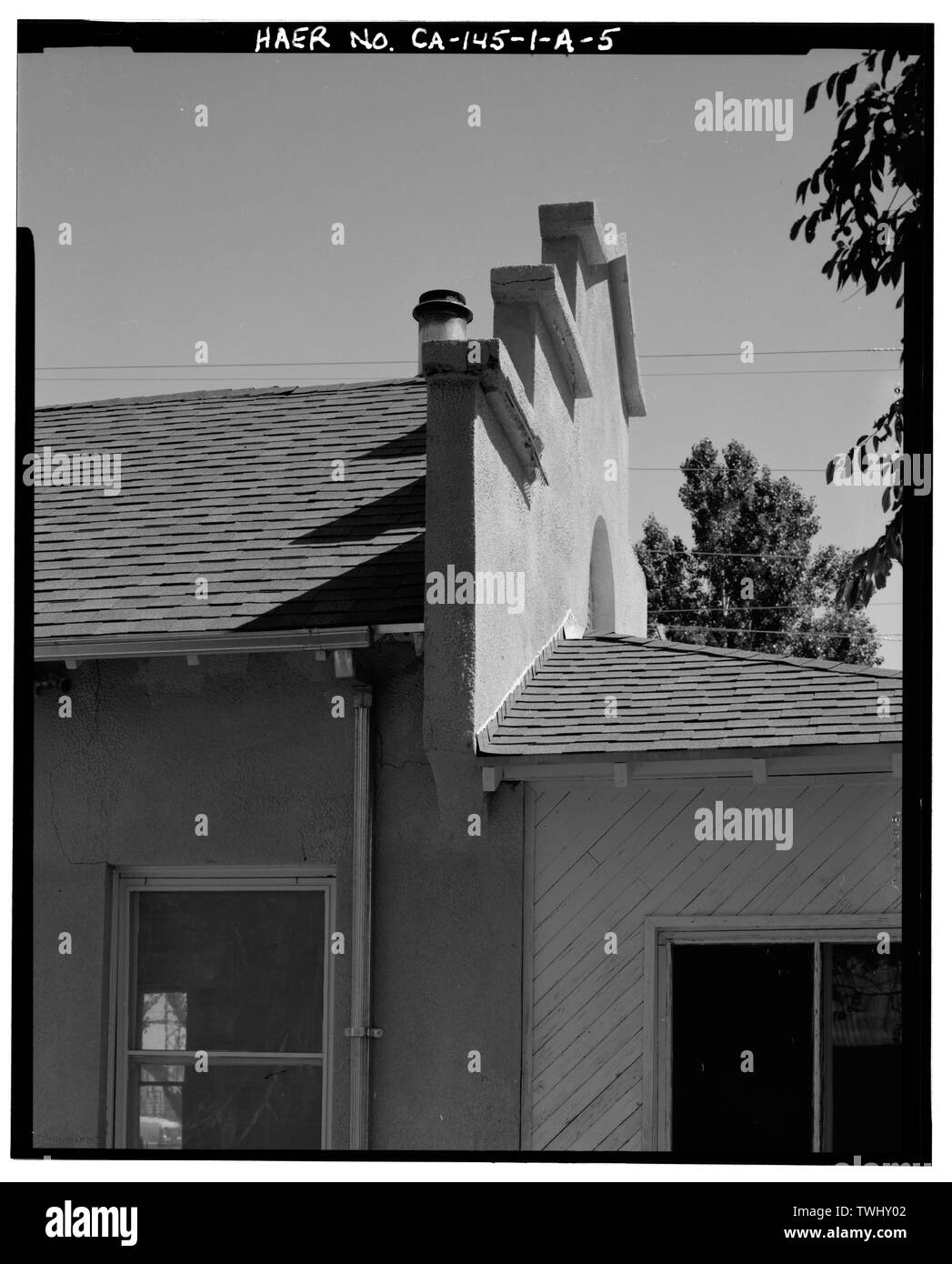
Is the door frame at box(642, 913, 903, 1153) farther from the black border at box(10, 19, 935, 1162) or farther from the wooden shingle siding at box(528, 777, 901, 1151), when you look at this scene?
the black border at box(10, 19, 935, 1162)

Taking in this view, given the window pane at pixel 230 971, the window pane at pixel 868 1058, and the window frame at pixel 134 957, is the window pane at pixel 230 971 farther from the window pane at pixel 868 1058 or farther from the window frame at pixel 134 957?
the window pane at pixel 868 1058

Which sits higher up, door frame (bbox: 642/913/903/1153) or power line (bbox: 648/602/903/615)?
power line (bbox: 648/602/903/615)

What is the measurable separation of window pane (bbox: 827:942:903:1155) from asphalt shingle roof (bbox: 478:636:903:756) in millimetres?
1143

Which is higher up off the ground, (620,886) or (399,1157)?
(620,886)

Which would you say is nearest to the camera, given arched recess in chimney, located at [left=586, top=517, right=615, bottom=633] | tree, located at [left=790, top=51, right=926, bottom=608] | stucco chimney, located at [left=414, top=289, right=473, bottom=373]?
tree, located at [left=790, top=51, right=926, bottom=608]

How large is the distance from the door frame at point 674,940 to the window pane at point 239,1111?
171 cm

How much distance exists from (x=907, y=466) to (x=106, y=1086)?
507 centimetres

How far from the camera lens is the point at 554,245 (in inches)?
421

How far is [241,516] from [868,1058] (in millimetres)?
4870

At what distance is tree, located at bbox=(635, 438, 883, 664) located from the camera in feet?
97.0

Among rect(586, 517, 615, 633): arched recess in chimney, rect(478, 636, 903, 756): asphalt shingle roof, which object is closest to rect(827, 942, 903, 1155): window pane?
rect(478, 636, 903, 756): asphalt shingle roof

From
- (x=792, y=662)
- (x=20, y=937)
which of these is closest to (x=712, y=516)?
(x=792, y=662)

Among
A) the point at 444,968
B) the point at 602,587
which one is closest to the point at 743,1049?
the point at 444,968

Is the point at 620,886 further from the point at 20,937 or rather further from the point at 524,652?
the point at 20,937
